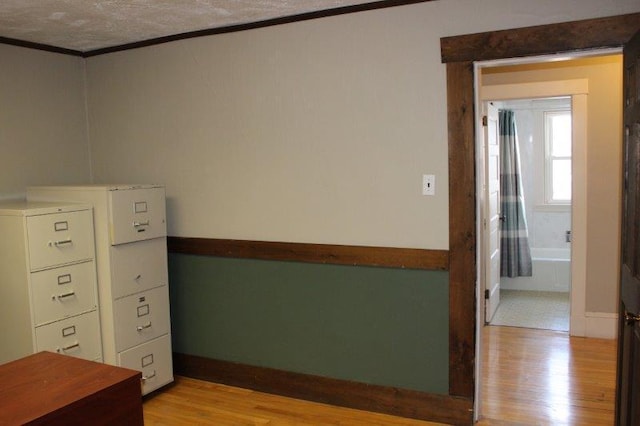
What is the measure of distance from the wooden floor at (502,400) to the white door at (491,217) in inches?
33.5

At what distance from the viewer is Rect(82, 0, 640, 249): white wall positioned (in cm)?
301

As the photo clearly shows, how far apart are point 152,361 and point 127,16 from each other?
6.70 feet

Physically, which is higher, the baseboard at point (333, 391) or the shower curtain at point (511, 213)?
the shower curtain at point (511, 213)

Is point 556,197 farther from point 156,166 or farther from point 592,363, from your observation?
point 156,166

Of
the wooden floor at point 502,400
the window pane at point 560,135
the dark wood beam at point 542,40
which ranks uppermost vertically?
the dark wood beam at point 542,40

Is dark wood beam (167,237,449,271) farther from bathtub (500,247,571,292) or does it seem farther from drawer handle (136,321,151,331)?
bathtub (500,247,571,292)

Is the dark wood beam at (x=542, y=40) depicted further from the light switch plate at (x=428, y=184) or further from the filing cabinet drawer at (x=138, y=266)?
the filing cabinet drawer at (x=138, y=266)

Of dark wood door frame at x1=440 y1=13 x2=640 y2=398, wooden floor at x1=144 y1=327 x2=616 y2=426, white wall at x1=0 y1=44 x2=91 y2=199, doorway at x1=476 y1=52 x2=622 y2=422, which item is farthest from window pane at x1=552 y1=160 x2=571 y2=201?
white wall at x1=0 y1=44 x2=91 y2=199

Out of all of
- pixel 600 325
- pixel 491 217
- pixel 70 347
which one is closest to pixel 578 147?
pixel 491 217

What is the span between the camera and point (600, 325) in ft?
14.7

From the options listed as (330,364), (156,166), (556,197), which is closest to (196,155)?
(156,166)

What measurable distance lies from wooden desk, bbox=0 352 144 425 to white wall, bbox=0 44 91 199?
82.8 inches

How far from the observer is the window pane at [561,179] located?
662cm

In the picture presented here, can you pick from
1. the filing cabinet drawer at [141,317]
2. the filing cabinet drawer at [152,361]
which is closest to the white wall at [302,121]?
the filing cabinet drawer at [141,317]
